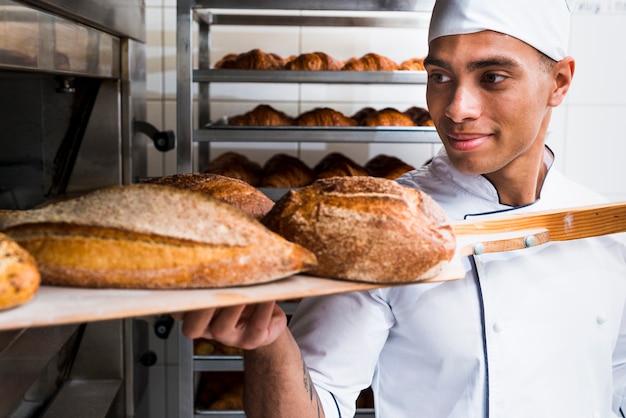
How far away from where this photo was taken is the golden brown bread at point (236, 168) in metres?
2.35

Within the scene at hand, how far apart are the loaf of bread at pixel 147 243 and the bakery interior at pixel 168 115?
12cm

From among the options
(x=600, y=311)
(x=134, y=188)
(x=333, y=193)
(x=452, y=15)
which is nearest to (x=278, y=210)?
(x=333, y=193)

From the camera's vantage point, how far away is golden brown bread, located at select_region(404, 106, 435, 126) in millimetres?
2482

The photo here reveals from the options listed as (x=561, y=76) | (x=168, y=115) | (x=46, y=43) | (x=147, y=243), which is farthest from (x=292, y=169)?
(x=147, y=243)

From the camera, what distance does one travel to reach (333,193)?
84cm

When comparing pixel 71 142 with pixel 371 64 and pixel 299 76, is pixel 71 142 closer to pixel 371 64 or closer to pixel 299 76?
pixel 299 76

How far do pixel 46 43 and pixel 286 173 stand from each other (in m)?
1.13

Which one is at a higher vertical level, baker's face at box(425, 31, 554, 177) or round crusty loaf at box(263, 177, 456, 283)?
baker's face at box(425, 31, 554, 177)

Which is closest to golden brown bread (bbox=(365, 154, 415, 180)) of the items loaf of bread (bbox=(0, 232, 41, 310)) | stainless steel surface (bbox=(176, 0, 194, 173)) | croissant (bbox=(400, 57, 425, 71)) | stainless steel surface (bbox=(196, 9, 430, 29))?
croissant (bbox=(400, 57, 425, 71))

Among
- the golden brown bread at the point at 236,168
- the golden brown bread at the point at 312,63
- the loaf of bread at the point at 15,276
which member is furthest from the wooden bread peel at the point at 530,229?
the golden brown bread at the point at 312,63

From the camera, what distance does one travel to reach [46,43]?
55.2 inches

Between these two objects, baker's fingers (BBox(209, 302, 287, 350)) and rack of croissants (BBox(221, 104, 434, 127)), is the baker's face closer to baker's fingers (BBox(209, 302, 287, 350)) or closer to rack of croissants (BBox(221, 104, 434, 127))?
baker's fingers (BBox(209, 302, 287, 350))

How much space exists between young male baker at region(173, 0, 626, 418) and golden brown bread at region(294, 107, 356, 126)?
1083mm

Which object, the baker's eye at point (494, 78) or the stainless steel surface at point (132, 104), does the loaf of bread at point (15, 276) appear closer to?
the baker's eye at point (494, 78)
